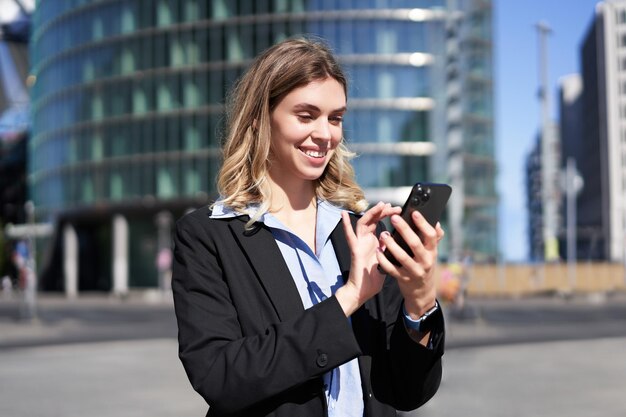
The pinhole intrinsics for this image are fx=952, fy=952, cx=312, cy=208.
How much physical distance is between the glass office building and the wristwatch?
4689cm

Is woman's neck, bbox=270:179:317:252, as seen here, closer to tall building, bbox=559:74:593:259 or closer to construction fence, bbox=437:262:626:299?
construction fence, bbox=437:262:626:299

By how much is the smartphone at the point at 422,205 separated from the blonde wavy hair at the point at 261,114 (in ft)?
1.36

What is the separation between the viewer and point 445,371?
12375 mm

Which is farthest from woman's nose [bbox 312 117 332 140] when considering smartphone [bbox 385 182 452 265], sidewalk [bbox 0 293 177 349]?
sidewalk [bbox 0 293 177 349]

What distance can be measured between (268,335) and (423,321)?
1.23 ft

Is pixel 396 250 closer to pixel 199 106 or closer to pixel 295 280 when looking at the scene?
pixel 295 280

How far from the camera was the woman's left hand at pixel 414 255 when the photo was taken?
6.45 feet

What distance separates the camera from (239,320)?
86.7 inches

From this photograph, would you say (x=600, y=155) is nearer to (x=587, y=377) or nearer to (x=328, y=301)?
(x=587, y=377)

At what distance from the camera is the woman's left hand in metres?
1.96

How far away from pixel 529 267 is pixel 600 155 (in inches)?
3368

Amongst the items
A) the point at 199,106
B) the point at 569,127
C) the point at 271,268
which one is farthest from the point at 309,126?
the point at 569,127

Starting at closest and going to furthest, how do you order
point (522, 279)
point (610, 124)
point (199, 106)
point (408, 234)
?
point (408, 234), point (522, 279), point (199, 106), point (610, 124)

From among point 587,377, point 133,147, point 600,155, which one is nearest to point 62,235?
point 133,147
